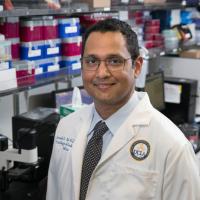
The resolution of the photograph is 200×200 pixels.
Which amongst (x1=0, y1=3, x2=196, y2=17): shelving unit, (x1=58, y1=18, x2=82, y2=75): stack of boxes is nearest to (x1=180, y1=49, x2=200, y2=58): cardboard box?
(x1=0, y1=3, x2=196, y2=17): shelving unit

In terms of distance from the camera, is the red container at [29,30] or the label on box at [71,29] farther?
the label on box at [71,29]

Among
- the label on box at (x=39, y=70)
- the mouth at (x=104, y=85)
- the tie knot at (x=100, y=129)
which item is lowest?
the tie knot at (x=100, y=129)

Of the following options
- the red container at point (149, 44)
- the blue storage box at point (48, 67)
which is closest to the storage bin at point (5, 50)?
the blue storage box at point (48, 67)

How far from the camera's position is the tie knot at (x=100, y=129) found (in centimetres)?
143

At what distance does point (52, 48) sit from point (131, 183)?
1218 millimetres

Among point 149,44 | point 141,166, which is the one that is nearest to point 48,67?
point 141,166

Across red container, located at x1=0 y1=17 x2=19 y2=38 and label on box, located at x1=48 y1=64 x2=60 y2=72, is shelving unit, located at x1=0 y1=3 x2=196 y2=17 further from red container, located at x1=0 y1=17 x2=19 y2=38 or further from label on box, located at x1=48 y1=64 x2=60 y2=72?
label on box, located at x1=48 y1=64 x2=60 y2=72

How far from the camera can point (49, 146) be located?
71.9 inches

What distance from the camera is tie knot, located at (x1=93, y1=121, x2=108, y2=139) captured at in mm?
1428

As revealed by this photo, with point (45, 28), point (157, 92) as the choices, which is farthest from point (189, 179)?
point (157, 92)

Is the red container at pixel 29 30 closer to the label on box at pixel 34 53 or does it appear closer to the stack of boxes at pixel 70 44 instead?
the label on box at pixel 34 53

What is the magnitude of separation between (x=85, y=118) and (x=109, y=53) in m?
0.35

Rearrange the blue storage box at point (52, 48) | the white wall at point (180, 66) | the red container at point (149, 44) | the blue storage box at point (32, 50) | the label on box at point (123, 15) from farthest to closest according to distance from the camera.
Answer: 1. the white wall at point (180, 66)
2. the red container at point (149, 44)
3. the label on box at point (123, 15)
4. the blue storage box at point (52, 48)
5. the blue storage box at point (32, 50)

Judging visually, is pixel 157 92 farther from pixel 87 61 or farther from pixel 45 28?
pixel 87 61
